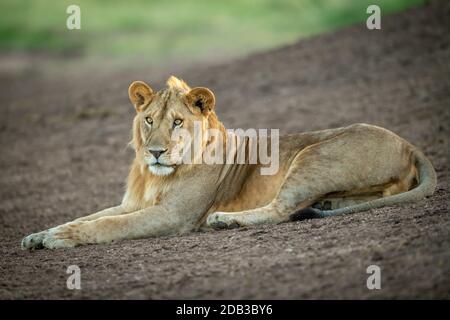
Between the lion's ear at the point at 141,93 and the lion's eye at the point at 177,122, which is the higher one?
the lion's ear at the point at 141,93

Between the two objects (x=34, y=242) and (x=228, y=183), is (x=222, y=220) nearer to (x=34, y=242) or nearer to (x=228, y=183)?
(x=228, y=183)

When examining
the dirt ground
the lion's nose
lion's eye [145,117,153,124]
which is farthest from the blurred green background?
the lion's nose

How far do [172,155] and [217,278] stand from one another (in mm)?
1725

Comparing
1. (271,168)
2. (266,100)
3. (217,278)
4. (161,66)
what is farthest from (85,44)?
(217,278)

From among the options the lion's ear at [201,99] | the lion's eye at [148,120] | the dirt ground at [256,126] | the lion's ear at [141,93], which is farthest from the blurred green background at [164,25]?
the lion's eye at [148,120]

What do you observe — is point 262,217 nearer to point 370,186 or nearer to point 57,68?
point 370,186

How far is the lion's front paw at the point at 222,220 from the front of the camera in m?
6.27

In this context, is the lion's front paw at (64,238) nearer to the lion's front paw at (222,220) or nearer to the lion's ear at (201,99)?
the lion's front paw at (222,220)

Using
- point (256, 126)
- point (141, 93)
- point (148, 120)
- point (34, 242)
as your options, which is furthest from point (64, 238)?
point (256, 126)

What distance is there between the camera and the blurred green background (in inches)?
942

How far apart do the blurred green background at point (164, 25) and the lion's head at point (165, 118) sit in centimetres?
1572

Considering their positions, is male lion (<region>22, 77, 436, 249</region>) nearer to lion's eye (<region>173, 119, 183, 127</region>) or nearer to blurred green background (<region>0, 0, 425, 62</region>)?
lion's eye (<region>173, 119, 183, 127</region>)

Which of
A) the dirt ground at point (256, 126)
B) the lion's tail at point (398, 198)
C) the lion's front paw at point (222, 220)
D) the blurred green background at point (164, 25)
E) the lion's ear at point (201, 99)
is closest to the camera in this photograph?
the dirt ground at point (256, 126)

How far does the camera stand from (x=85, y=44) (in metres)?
26.9
